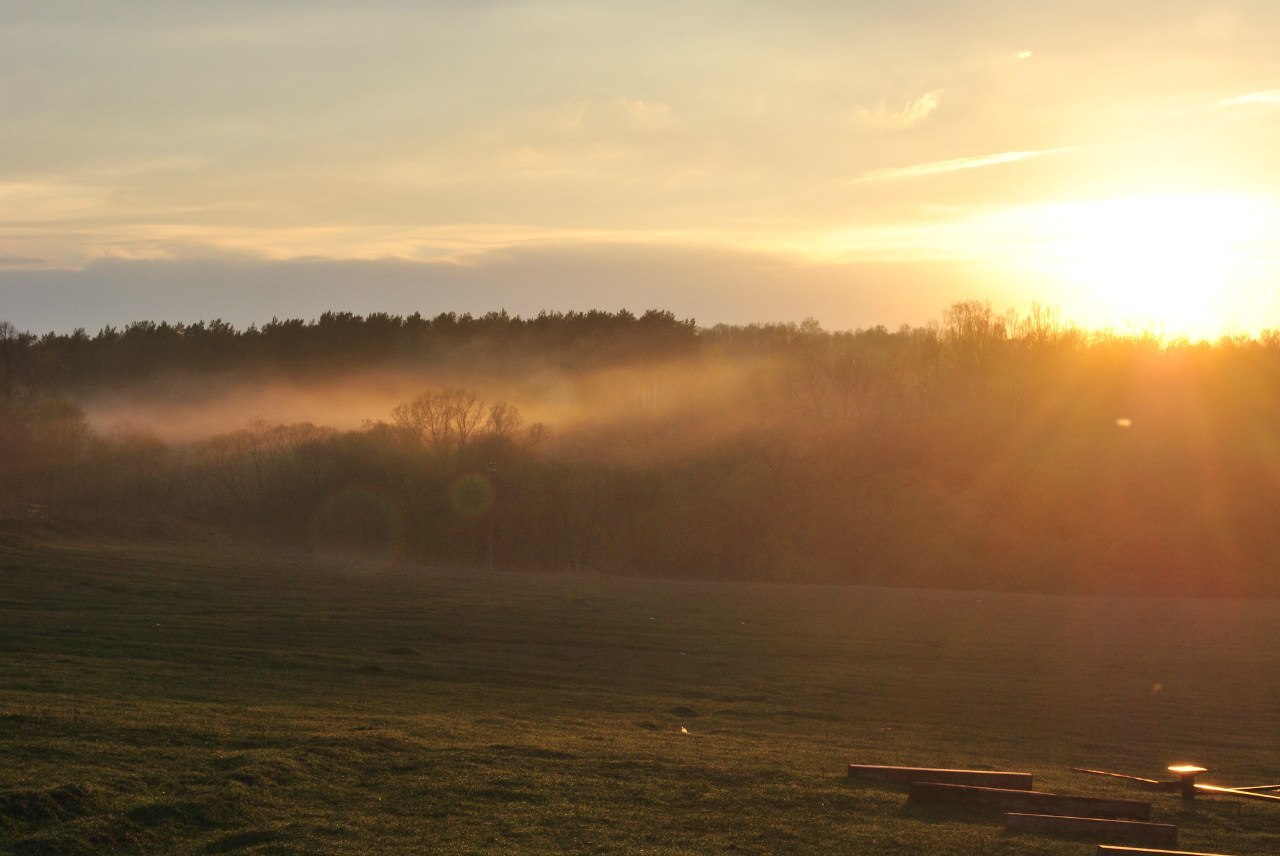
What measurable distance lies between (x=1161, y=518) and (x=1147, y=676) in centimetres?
5402

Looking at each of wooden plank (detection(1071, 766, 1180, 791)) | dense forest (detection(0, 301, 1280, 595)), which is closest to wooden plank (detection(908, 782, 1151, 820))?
wooden plank (detection(1071, 766, 1180, 791))

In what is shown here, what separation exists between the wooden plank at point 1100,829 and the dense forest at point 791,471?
61.6 m

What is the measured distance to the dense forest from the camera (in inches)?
3103

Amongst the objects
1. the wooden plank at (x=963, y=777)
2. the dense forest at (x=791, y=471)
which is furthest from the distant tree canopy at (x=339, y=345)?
the wooden plank at (x=963, y=777)

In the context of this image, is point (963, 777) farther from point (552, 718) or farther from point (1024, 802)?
point (552, 718)

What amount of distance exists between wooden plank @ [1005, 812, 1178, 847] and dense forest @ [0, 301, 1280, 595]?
61.6m

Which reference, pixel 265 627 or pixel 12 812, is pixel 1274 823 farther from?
pixel 265 627

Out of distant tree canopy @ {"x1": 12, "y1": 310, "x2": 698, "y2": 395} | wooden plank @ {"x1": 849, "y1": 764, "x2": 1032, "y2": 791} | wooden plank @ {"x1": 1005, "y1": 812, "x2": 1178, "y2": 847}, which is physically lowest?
wooden plank @ {"x1": 849, "y1": 764, "x2": 1032, "y2": 791}

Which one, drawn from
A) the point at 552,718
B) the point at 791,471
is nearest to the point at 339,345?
the point at 791,471

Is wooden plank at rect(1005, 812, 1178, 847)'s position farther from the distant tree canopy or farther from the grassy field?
the distant tree canopy

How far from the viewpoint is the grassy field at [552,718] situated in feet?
38.9

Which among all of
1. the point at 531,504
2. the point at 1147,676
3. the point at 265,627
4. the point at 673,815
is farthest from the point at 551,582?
the point at 673,815

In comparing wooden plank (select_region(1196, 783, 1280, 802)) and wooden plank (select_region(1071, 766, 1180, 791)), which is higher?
wooden plank (select_region(1196, 783, 1280, 802))

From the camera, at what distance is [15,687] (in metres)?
19.2
